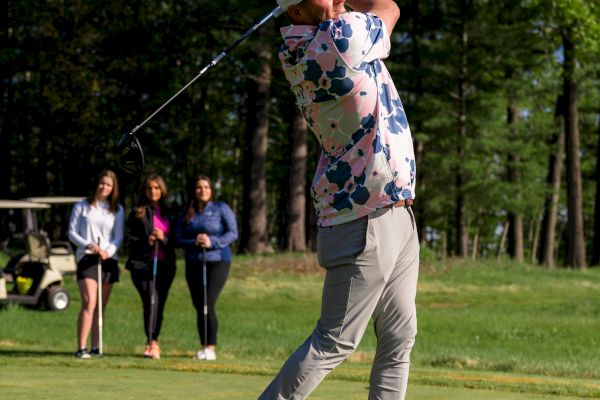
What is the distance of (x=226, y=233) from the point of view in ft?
39.0

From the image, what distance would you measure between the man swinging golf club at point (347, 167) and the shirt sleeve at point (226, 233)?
6.87m

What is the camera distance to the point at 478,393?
7.73 meters

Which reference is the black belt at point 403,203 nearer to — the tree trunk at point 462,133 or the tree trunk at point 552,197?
the tree trunk at point 462,133

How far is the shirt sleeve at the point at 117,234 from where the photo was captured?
11.7 m

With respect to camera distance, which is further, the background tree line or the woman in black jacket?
the background tree line

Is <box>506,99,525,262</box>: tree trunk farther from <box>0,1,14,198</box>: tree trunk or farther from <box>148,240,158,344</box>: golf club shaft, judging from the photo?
<box>148,240,158,344</box>: golf club shaft

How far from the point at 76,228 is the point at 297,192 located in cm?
2117

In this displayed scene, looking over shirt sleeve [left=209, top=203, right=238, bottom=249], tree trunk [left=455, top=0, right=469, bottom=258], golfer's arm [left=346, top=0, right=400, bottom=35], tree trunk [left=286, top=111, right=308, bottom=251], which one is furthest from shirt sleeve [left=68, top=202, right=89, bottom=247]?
tree trunk [left=455, top=0, right=469, bottom=258]


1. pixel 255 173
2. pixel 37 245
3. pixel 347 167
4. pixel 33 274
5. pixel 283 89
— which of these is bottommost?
pixel 33 274

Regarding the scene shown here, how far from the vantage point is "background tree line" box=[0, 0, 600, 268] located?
31719 mm

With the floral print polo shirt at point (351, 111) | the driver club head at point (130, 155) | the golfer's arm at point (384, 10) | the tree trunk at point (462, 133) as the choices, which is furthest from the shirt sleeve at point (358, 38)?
the tree trunk at point (462, 133)

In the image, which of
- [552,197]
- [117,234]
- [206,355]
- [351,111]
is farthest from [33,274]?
[552,197]

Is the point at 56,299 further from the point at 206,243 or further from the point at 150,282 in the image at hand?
the point at 206,243

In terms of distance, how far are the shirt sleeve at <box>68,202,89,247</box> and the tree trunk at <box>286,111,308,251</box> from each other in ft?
67.3
